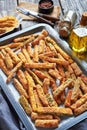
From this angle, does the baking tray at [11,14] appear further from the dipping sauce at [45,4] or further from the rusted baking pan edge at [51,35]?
the dipping sauce at [45,4]

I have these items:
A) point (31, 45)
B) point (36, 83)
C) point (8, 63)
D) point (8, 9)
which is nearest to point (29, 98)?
point (36, 83)

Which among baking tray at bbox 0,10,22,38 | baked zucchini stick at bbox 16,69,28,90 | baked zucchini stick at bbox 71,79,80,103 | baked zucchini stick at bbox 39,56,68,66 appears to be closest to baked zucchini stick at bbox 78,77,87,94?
baked zucchini stick at bbox 71,79,80,103

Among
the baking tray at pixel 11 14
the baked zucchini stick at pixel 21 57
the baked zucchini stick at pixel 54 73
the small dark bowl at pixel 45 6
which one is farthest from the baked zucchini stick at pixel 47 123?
the small dark bowl at pixel 45 6

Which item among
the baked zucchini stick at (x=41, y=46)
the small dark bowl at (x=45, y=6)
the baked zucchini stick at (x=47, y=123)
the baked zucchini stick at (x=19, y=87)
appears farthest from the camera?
the small dark bowl at (x=45, y=6)

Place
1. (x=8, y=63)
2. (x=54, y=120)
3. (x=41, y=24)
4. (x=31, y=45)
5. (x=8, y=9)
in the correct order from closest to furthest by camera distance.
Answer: (x=54, y=120)
(x=8, y=63)
(x=31, y=45)
(x=41, y=24)
(x=8, y=9)

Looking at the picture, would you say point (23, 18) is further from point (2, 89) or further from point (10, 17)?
point (2, 89)

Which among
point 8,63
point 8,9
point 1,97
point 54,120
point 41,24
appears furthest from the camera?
point 8,9

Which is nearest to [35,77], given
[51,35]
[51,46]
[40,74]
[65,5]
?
[40,74]

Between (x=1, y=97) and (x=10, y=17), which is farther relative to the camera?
(x=10, y=17)
